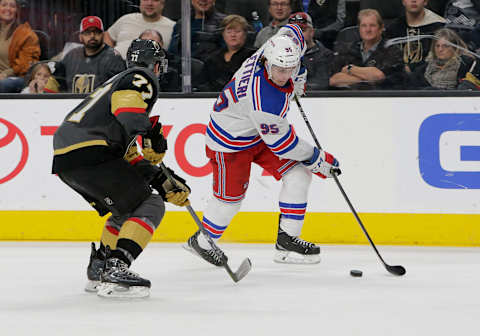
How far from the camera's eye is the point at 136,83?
9.66 ft

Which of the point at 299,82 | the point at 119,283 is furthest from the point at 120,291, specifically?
the point at 299,82

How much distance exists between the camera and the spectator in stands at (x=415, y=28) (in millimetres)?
4773

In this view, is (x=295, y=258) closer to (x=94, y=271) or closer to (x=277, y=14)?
(x=94, y=271)

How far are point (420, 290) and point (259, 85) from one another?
1.23m

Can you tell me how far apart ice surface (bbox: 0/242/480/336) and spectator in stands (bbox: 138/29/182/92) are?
1057 millimetres

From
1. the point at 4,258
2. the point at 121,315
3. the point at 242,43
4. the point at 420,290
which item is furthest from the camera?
the point at 242,43

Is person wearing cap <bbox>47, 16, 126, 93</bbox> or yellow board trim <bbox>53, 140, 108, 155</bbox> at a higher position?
person wearing cap <bbox>47, 16, 126, 93</bbox>

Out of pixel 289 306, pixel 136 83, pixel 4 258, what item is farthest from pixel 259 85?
pixel 4 258

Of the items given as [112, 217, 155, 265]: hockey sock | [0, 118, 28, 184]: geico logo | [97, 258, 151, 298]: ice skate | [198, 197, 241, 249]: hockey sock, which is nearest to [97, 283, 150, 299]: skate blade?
[97, 258, 151, 298]: ice skate

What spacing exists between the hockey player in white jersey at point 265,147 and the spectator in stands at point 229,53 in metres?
0.70

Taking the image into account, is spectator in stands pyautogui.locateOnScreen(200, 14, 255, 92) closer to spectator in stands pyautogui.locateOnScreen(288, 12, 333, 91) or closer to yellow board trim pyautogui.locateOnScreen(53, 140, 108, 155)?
spectator in stands pyautogui.locateOnScreen(288, 12, 333, 91)

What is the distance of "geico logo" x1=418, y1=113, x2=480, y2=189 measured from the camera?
4.60 m

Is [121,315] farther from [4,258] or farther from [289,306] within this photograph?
[4,258]

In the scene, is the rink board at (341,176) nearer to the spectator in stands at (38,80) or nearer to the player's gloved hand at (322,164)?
the spectator in stands at (38,80)
